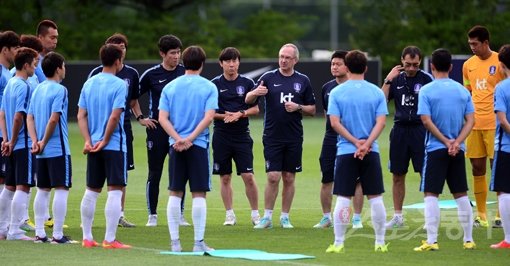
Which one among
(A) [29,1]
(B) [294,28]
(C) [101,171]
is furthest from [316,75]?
(C) [101,171]

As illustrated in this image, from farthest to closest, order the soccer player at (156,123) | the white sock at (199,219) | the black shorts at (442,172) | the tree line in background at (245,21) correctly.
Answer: the tree line in background at (245,21)
the soccer player at (156,123)
the black shorts at (442,172)
the white sock at (199,219)

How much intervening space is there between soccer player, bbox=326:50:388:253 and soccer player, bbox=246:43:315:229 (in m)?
2.75

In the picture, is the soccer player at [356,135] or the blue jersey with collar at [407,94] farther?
the blue jersey with collar at [407,94]

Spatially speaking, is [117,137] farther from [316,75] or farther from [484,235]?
[316,75]

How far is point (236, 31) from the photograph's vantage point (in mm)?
55812

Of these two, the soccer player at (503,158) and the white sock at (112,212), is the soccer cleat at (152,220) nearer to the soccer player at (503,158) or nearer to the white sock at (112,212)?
the white sock at (112,212)

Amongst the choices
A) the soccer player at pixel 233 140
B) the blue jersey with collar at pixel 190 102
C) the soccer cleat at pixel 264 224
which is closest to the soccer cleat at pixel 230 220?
the soccer player at pixel 233 140

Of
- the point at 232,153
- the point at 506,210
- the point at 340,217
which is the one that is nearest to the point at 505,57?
the point at 506,210

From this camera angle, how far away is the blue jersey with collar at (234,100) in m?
14.8

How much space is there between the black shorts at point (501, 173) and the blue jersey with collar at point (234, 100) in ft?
11.8

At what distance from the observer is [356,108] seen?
1177cm

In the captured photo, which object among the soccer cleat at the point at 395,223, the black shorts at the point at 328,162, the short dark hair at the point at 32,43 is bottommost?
the soccer cleat at the point at 395,223

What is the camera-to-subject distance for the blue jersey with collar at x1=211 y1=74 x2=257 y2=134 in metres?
14.8

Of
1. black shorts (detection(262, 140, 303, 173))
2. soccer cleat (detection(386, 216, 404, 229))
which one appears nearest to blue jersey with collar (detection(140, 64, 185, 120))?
black shorts (detection(262, 140, 303, 173))
